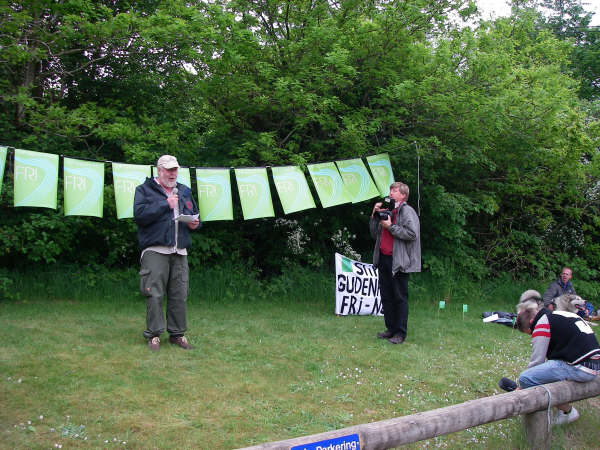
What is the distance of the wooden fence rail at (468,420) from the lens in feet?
8.16

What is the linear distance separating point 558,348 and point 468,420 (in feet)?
4.00

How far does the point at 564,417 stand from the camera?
3852mm

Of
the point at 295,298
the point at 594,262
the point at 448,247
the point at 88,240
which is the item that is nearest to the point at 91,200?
the point at 88,240

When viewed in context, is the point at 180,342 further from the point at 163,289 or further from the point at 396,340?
the point at 396,340

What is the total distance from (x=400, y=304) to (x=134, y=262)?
15.4ft

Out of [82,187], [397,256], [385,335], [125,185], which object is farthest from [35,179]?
[385,335]

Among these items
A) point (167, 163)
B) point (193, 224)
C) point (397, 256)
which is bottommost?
point (397, 256)

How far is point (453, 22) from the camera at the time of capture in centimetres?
850

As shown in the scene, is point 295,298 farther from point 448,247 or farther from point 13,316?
point 13,316

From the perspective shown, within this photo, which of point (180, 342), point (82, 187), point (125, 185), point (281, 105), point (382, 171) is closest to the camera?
point (180, 342)

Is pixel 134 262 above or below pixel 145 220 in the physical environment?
below

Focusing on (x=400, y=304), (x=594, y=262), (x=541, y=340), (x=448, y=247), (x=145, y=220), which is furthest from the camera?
(x=594, y=262)

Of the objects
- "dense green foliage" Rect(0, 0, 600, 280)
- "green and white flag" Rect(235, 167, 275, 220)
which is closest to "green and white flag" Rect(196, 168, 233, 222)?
"green and white flag" Rect(235, 167, 275, 220)

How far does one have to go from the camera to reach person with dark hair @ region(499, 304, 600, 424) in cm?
362
